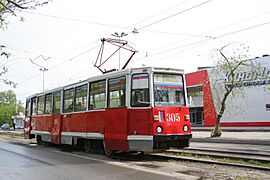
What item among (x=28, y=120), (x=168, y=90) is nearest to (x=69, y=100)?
(x=168, y=90)

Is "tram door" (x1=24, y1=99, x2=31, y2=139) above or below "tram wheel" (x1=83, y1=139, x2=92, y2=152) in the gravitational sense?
above

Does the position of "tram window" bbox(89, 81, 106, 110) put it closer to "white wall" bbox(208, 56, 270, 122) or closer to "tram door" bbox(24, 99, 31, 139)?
"tram door" bbox(24, 99, 31, 139)

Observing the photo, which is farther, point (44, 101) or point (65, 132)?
point (44, 101)

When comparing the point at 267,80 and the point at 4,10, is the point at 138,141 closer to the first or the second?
the point at 4,10

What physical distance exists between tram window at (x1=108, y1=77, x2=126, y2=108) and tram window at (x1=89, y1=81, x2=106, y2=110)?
1.33 feet

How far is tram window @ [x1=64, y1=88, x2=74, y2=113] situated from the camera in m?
14.6

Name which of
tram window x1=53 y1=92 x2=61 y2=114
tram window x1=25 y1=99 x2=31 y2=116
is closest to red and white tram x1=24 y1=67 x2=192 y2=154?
tram window x1=53 y1=92 x2=61 y2=114

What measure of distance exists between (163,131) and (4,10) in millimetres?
5972

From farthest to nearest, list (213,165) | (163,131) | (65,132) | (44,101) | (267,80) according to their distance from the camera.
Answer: (267,80)
(44,101)
(65,132)
(163,131)
(213,165)

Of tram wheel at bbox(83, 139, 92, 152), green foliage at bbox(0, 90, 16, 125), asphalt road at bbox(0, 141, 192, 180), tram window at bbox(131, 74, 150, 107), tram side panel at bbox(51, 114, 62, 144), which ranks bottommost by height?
asphalt road at bbox(0, 141, 192, 180)

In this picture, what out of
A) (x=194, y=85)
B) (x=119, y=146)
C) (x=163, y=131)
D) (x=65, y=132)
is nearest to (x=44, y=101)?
(x=65, y=132)

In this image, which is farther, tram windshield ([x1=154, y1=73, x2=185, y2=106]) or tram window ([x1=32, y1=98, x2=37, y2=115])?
tram window ([x1=32, y1=98, x2=37, y2=115])

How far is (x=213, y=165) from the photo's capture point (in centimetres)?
948

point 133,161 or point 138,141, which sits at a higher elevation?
point 138,141
